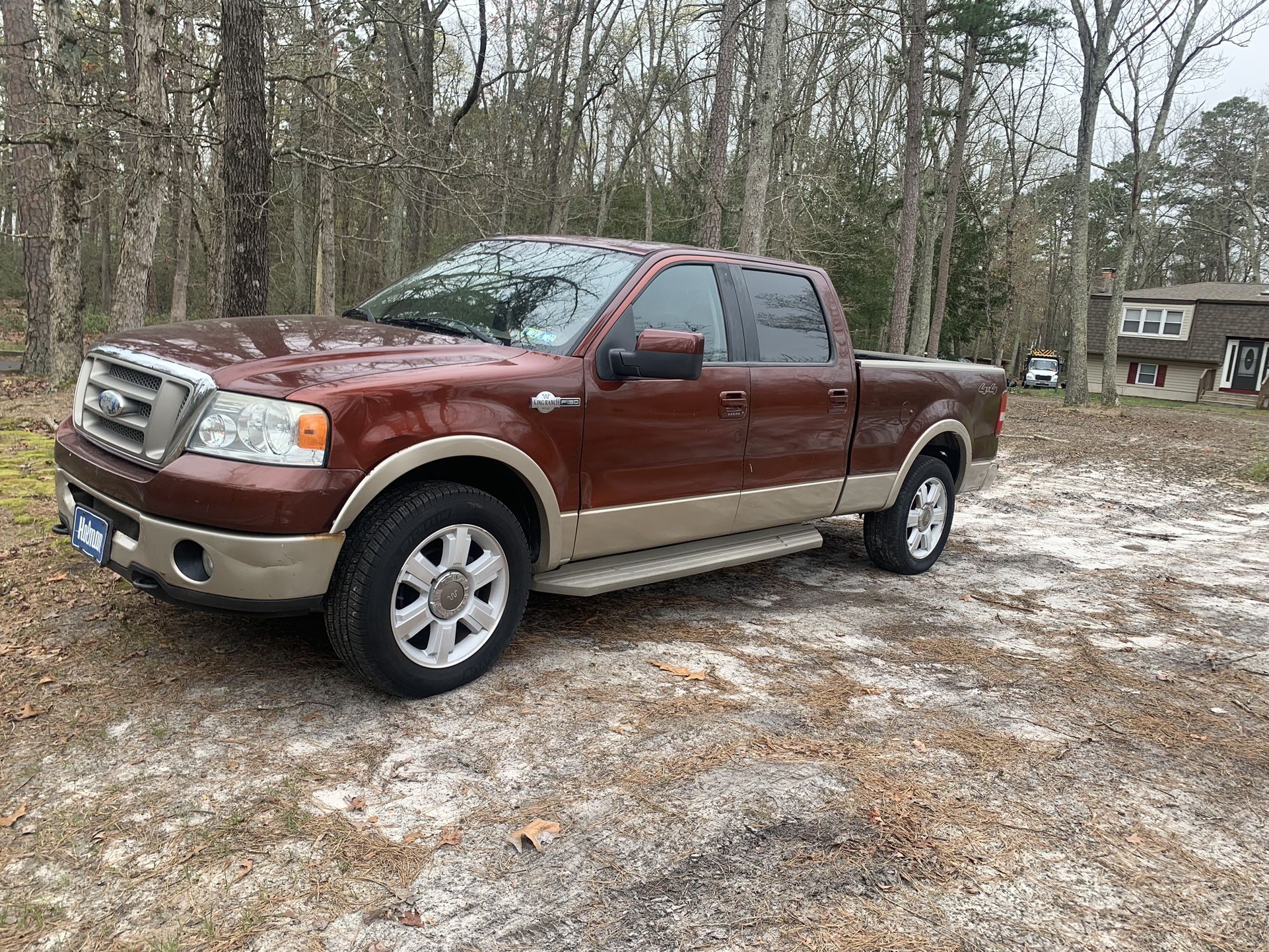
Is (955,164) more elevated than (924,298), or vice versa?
(955,164)

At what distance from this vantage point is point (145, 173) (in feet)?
34.2

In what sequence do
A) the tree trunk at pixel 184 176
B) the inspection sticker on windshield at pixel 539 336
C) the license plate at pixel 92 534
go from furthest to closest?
the tree trunk at pixel 184 176, the inspection sticker on windshield at pixel 539 336, the license plate at pixel 92 534

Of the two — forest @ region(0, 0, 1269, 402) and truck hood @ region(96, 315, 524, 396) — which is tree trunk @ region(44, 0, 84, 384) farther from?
truck hood @ region(96, 315, 524, 396)

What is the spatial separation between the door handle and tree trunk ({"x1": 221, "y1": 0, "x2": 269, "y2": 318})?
16.1 feet

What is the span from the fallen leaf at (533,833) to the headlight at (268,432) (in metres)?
1.41

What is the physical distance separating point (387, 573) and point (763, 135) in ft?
36.4

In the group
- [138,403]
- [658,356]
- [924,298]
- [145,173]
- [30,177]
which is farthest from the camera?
[924,298]

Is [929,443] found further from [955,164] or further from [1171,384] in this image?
[1171,384]

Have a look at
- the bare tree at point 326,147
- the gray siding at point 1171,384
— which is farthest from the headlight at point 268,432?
the gray siding at point 1171,384

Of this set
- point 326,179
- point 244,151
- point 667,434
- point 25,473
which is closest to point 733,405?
point 667,434

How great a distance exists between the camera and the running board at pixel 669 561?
4074mm

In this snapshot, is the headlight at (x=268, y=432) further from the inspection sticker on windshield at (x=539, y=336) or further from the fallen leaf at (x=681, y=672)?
the fallen leaf at (x=681, y=672)

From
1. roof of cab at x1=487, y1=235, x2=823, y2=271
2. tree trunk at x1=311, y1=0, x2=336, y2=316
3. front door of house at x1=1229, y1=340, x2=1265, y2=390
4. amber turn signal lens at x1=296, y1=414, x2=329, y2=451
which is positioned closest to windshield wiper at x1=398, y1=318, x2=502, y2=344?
roof of cab at x1=487, y1=235, x2=823, y2=271

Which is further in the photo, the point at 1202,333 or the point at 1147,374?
the point at 1147,374
